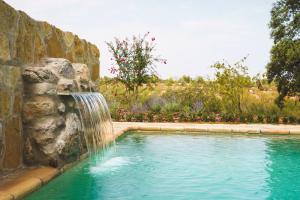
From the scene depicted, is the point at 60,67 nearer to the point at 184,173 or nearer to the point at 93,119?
the point at 93,119

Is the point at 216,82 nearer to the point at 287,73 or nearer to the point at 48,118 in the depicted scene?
the point at 287,73

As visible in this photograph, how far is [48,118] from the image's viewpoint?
5.34 meters

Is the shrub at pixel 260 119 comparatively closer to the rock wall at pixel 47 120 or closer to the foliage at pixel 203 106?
the foliage at pixel 203 106

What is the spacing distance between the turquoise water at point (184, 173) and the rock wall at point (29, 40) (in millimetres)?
1649

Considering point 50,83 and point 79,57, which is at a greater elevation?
point 79,57

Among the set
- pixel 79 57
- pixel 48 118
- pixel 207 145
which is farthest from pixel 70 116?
pixel 207 145

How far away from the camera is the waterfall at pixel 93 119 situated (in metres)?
6.14

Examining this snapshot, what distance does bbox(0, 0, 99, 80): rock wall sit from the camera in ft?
16.1

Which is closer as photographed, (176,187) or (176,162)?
(176,187)

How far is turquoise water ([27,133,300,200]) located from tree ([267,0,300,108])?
5034mm

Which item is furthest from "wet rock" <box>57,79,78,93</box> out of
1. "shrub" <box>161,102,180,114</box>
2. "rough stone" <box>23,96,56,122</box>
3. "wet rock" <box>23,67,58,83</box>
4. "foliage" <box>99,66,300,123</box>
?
"shrub" <box>161,102,180,114</box>

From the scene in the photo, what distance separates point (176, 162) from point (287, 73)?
8.37m

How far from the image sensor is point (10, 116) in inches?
198

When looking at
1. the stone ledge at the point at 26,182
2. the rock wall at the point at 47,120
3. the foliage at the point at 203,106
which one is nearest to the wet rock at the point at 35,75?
the rock wall at the point at 47,120
